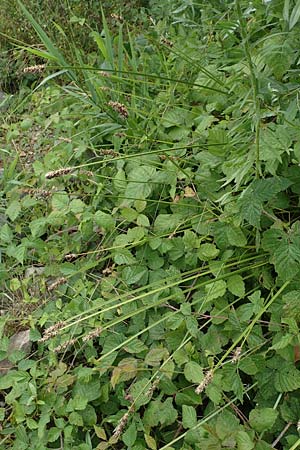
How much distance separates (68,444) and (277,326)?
654mm

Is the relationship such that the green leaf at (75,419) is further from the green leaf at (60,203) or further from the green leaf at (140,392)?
the green leaf at (60,203)

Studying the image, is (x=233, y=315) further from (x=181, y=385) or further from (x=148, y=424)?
(x=148, y=424)

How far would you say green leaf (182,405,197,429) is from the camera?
1467mm

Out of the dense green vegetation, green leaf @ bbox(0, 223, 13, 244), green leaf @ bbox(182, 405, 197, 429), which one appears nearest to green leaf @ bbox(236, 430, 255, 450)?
the dense green vegetation

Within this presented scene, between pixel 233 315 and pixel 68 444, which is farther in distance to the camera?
pixel 68 444

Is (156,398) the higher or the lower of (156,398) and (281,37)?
the lower

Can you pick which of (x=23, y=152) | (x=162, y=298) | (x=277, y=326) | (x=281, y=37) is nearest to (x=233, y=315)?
(x=277, y=326)

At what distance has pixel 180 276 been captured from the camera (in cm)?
167

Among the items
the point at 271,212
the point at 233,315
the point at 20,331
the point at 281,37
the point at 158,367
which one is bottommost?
the point at 20,331

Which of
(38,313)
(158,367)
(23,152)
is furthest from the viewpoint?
(23,152)

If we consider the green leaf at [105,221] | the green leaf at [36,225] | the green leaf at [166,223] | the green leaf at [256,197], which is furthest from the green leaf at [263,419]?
the green leaf at [36,225]

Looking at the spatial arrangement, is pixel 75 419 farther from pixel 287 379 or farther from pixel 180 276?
pixel 287 379

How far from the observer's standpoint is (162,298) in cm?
173

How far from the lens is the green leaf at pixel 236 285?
160 cm
